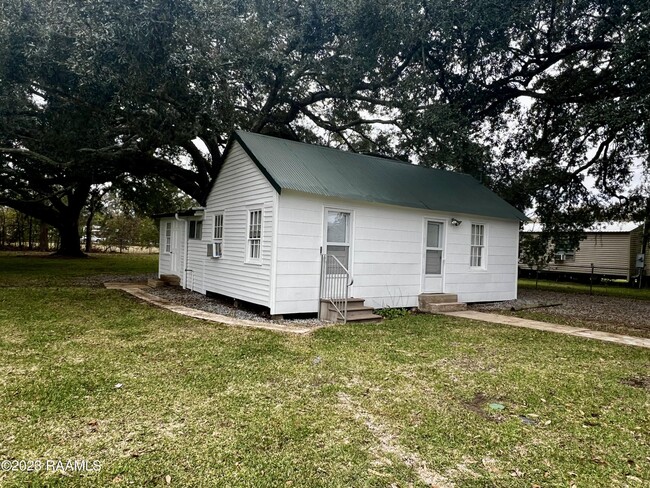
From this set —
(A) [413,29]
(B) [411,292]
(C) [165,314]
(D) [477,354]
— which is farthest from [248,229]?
(A) [413,29]

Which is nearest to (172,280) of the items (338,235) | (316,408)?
(338,235)

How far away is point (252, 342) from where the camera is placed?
5910 mm

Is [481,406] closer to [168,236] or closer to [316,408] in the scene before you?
[316,408]

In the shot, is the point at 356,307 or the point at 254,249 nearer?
the point at 356,307

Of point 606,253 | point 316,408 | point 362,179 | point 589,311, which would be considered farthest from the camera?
point 606,253

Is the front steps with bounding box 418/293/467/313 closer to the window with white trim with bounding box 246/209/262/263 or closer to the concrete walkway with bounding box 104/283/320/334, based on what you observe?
the concrete walkway with bounding box 104/283/320/334

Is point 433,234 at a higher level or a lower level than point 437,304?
higher

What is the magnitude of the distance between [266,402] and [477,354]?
3.26 metres

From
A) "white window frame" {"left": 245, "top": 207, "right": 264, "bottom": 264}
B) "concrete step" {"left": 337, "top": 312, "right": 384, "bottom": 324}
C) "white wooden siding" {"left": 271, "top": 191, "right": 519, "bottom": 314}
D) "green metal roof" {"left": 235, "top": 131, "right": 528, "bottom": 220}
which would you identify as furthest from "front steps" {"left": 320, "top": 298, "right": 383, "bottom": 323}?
"green metal roof" {"left": 235, "top": 131, "right": 528, "bottom": 220}

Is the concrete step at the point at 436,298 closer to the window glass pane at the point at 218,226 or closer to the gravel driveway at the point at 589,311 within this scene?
the gravel driveway at the point at 589,311

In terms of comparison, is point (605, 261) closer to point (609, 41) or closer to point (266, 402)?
point (609, 41)

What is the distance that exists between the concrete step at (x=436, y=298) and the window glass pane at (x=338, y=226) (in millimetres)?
2507

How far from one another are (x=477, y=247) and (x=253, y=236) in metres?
5.99

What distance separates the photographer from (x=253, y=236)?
8.52m
